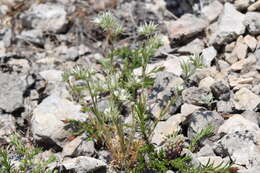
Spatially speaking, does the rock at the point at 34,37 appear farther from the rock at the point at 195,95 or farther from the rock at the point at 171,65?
the rock at the point at 195,95

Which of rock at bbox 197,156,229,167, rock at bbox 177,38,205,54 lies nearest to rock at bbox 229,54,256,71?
rock at bbox 177,38,205,54

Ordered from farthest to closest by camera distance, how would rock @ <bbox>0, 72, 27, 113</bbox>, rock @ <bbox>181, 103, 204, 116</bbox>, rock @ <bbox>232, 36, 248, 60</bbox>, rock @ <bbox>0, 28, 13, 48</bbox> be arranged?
1. rock @ <bbox>0, 28, 13, 48</bbox>
2. rock @ <bbox>232, 36, 248, 60</bbox>
3. rock @ <bbox>0, 72, 27, 113</bbox>
4. rock @ <bbox>181, 103, 204, 116</bbox>

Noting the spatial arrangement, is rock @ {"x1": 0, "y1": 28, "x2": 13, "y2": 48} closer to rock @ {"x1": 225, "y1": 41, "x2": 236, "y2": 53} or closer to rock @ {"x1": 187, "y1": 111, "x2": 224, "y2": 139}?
rock @ {"x1": 225, "y1": 41, "x2": 236, "y2": 53}

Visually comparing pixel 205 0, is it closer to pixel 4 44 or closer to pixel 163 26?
pixel 163 26

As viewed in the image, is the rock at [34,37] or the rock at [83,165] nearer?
the rock at [83,165]

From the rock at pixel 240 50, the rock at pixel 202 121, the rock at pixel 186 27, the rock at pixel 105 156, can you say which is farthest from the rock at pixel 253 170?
the rock at pixel 186 27
